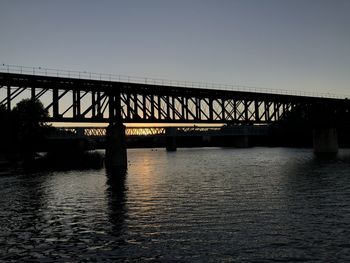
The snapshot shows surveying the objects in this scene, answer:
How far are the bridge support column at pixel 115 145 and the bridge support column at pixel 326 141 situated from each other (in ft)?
247

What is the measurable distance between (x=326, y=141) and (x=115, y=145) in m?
80.0

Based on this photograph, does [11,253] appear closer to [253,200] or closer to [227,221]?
[227,221]

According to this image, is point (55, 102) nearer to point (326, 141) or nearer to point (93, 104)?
point (93, 104)

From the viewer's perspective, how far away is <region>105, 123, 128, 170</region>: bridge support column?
80.8 meters

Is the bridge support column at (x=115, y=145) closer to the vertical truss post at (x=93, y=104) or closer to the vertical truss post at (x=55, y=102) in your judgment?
the vertical truss post at (x=93, y=104)

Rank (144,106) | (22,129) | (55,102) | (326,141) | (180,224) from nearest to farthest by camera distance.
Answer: (180,224) → (55,102) → (144,106) → (22,129) → (326,141)

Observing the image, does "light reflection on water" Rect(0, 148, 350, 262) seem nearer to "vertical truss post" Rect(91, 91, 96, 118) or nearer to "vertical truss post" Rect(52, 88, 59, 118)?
"vertical truss post" Rect(52, 88, 59, 118)

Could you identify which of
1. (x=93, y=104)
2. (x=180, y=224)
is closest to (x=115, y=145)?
(x=93, y=104)

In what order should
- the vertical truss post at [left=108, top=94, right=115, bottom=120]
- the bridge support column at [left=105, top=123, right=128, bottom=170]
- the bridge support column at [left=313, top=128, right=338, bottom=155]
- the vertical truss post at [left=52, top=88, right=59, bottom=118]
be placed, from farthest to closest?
the bridge support column at [left=313, top=128, right=338, bottom=155]
the vertical truss post at [left=108, top=94, right=115, bottom=120]
the bridge support column at [left=105, top=123, right=128, bottom=170]
the vertical truss post at [left=52, top=88, right=59, bottom=118]

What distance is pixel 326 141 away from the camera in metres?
136

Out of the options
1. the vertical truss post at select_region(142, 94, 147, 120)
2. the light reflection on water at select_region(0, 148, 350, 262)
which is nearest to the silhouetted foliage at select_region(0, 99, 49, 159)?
the vertical truss post at select_region(142, 94, 147, 120)

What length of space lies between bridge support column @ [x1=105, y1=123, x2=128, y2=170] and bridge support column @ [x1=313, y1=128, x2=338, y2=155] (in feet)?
247

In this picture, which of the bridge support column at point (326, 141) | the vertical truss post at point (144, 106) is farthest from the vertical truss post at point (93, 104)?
the bridge support column at point (326, 141)

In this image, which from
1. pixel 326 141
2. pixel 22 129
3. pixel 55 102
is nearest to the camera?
pixel 55 102
